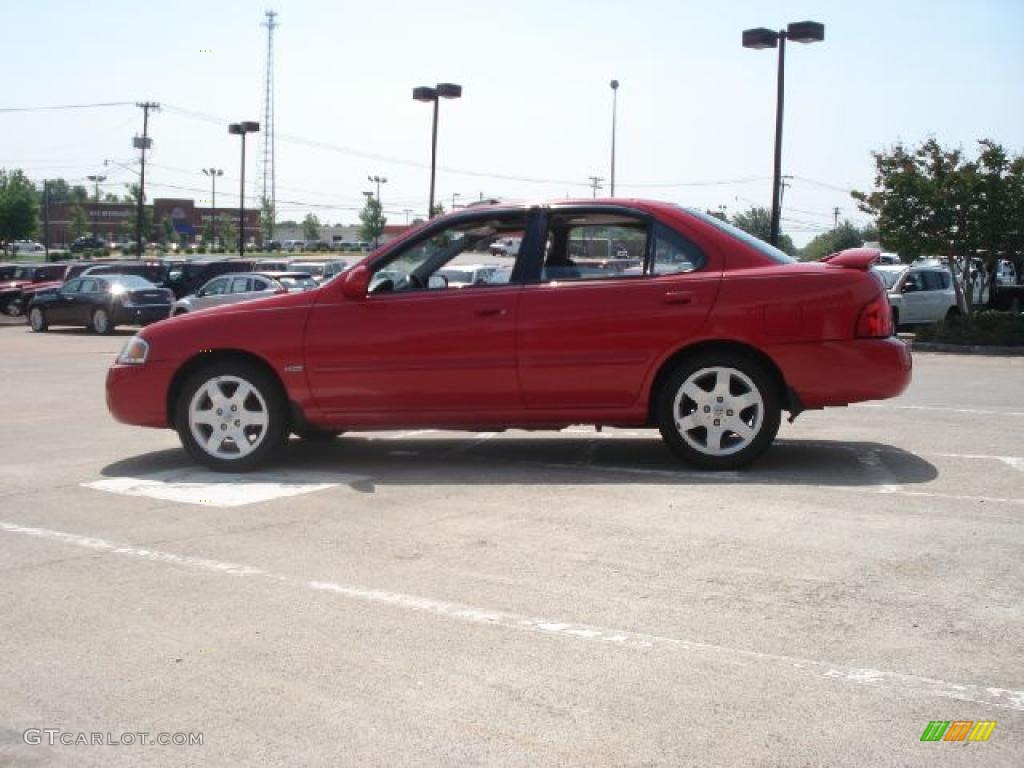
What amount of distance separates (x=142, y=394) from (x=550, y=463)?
2713 mm

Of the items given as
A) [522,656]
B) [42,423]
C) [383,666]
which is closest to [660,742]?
[522,656]

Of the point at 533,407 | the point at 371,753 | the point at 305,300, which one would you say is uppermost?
the point at 305,300

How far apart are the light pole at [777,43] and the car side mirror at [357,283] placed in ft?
64.4

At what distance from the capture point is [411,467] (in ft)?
26.2

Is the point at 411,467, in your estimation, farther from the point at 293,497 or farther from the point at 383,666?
the point at 383,666

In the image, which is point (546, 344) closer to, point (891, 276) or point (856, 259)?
point (856, 259)

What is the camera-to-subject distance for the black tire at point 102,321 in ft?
97.6

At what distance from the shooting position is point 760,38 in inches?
1070

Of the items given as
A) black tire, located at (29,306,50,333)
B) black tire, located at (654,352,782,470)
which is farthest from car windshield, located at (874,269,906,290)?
black tire, located at (654,352,782,470)

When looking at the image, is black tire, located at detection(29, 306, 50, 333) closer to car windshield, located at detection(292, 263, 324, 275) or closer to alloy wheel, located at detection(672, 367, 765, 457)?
car windshield, located at detection(292, 263, 324, 275)

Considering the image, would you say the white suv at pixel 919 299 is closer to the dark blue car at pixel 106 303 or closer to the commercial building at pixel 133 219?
the dark blue car at pixel 106 303

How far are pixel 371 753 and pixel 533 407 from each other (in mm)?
4298

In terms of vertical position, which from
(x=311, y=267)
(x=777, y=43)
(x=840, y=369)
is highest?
(x=777, y=43)

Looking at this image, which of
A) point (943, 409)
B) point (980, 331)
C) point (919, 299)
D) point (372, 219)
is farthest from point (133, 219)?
point (943, 409)
